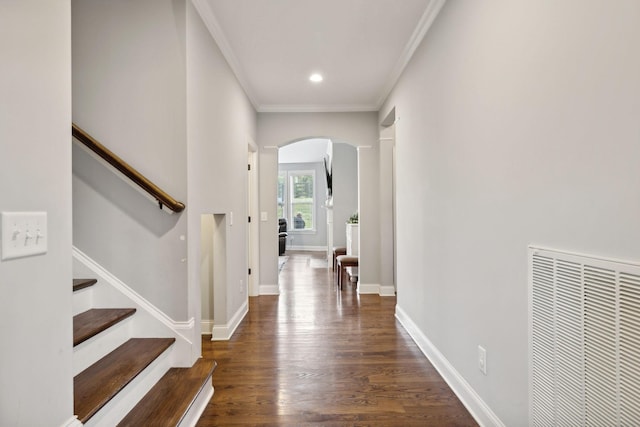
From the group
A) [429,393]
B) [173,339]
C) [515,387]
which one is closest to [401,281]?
[429,393]

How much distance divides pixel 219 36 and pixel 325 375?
109 inches

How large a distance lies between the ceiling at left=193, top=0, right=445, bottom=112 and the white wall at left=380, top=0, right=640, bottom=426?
1.09 ft

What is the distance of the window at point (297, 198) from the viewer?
10.4 meters

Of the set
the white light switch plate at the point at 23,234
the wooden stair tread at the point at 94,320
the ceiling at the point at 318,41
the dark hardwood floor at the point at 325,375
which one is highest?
the ceiling at the point at 318,41

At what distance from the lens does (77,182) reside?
6.94ft

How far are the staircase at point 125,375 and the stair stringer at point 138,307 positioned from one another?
0.07 ft

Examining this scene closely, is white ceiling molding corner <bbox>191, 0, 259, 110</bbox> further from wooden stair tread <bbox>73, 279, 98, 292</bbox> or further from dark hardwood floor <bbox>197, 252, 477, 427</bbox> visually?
dark hardwood floor <bbox>197, 252, 477, 427</bbox>

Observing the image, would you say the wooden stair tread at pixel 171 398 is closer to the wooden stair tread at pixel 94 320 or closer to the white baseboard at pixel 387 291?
the wooden stair tread at pixel 94 320

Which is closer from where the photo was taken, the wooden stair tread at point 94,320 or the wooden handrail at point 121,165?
the wooden stair tread at point 94,320

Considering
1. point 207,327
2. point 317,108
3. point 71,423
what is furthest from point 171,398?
point 317,108

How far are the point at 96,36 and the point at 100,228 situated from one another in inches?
47.9

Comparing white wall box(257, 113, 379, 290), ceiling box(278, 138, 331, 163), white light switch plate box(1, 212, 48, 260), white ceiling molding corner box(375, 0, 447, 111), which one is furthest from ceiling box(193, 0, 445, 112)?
ceiling box(278, 138, 331, 163)

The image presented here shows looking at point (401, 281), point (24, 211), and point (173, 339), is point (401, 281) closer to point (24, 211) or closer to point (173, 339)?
point (173, 339)

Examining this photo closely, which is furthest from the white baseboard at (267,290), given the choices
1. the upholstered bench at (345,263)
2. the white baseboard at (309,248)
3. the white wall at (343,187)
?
the white baseboard at (309,248)
